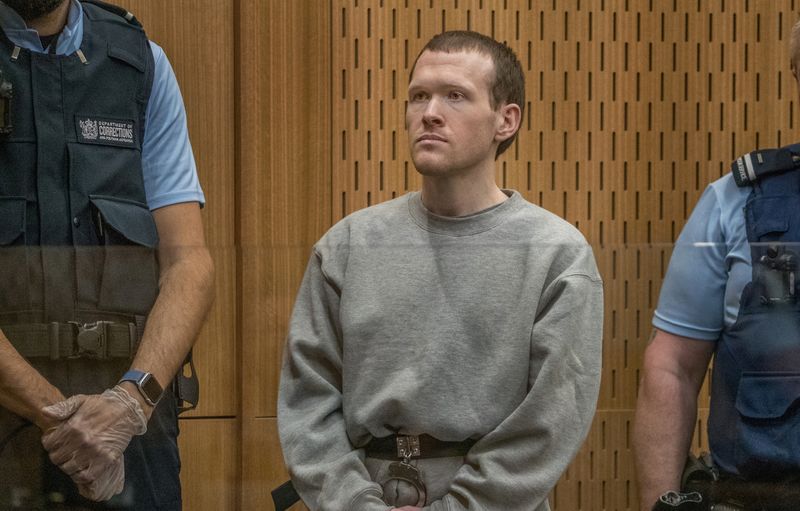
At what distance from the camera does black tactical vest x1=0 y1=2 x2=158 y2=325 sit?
1596 millimetres

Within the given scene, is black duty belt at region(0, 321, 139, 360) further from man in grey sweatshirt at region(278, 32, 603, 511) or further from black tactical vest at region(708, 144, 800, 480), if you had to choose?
black tactical vest at region(708, 144, 800, 480)

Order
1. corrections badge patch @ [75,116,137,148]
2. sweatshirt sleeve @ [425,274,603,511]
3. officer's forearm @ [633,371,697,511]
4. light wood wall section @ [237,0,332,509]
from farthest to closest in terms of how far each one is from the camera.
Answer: light wood wall section @ [237,0,332,509]
corrections badge patch @ [75,116,137,148]
officer's forearm @ [633,371,697,511]
sweatshirt sleeve @ [425,274,603,511]

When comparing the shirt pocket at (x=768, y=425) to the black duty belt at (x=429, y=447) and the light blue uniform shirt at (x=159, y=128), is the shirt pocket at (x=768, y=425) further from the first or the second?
the light blue uniform shirt at (x=159, y=128)

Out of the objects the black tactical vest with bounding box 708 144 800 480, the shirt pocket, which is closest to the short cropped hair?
the black tactical vest with bounding box 708 144 800 480

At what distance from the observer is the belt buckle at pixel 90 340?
5.21ft

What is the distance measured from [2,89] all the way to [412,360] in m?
0.77

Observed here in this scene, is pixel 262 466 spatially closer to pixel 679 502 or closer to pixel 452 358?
pixel 452 358

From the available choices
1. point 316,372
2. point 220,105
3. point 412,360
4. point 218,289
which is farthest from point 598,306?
point 220,105

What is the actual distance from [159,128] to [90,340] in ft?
1.57

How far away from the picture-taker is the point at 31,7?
6.15 ft

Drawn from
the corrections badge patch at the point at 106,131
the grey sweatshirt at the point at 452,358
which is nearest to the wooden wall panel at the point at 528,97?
the corrections badge patch at the point at 106,131

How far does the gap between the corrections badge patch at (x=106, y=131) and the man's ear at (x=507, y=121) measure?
1.96 ft

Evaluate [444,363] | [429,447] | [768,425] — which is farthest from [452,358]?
[768,425]

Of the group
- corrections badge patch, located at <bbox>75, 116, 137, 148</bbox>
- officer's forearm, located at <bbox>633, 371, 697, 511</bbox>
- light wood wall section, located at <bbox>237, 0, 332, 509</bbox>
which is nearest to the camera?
officer's forearm, located at <bbox>633, 371, 697, 511</bbox>
